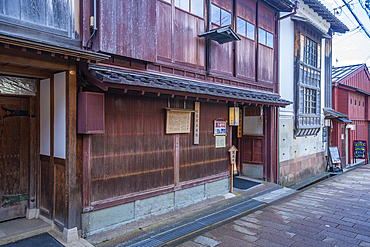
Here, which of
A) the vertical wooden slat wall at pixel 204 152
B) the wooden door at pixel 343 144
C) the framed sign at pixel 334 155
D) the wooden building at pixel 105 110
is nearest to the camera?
the wooden building at pixel 105 110

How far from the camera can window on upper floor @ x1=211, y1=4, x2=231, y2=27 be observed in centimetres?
1044

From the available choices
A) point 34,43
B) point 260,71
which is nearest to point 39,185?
point 34,43

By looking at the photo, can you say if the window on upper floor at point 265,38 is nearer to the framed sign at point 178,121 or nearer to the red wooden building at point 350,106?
the framed sign at point 178,121

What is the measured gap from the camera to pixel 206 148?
10023mm

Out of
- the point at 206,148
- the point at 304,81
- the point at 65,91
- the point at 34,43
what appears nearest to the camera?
the point at 34,43

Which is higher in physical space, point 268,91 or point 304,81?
point 304,81

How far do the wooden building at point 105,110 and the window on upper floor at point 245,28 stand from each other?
1875mm

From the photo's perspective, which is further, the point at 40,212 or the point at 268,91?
the point at 268,91

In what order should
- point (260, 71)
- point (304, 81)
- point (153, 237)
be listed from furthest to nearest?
point (304, 81)
point (260, 71)
point (153, 237)

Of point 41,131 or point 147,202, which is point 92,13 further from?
point 147,202

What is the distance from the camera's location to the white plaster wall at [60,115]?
6.21m

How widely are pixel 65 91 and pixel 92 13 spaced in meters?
2.12

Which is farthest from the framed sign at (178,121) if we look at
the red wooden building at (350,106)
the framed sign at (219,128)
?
the red wooden building at (350,106)

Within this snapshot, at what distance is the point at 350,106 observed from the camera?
A: 2430 cm
